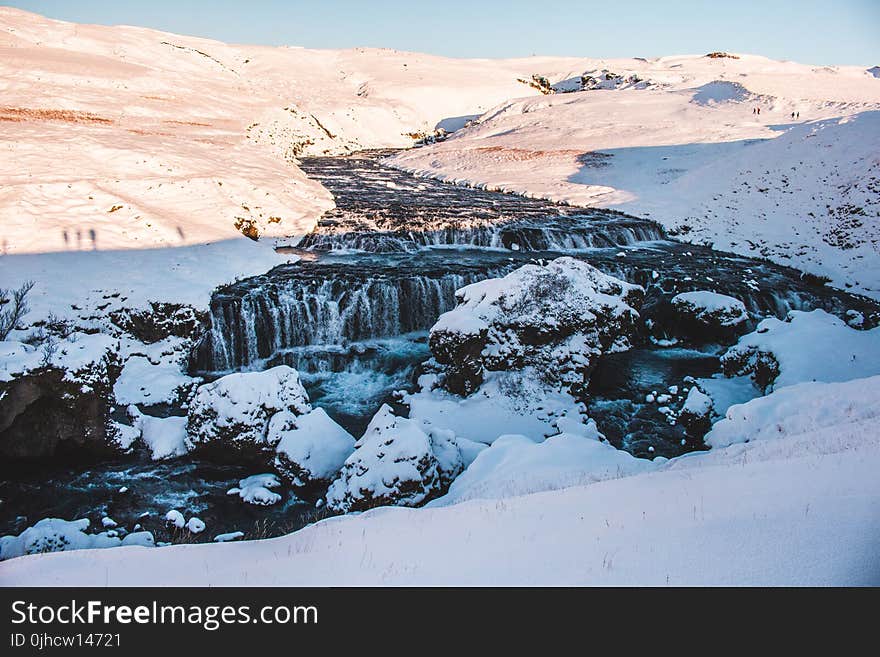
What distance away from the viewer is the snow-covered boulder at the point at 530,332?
1526 cm

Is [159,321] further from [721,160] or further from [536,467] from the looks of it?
[721,160]

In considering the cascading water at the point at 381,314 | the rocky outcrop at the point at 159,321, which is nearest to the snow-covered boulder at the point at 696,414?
the cascading water at the point at 381,314

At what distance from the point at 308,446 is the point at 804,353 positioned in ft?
46.3

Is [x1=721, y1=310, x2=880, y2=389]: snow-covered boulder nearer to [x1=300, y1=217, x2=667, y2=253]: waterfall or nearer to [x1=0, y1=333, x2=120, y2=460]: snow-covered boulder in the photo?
[x1=300, y1=217, x2=667, y2=253]: waterfall

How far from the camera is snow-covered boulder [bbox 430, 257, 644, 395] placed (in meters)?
15.3

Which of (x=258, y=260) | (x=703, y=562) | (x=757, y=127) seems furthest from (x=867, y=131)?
(x=703, y=562)

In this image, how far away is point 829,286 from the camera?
22734 millimetres

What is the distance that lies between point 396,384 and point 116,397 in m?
7.97

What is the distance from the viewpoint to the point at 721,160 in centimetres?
3966

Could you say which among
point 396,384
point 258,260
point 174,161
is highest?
point 174,161

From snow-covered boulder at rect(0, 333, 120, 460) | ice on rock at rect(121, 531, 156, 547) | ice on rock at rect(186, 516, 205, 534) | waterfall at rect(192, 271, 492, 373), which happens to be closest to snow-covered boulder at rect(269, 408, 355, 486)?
ice on rock at rect(186, 516, 205, 534)

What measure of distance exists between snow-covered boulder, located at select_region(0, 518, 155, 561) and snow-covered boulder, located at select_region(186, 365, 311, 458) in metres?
2.81
